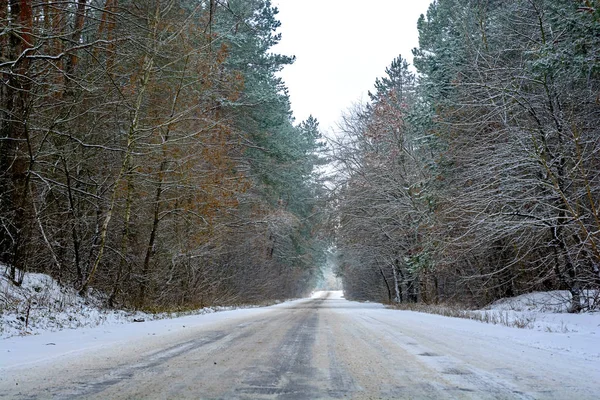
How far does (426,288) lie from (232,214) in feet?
27.9

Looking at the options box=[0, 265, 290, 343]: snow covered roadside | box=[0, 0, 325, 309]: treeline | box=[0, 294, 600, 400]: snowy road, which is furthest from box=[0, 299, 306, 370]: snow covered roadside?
box=[0, 0, 325, 309]: treeline

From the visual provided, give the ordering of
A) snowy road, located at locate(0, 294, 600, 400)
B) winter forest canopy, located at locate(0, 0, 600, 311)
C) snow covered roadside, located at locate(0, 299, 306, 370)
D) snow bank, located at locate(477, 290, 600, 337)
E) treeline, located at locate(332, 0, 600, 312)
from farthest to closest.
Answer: treeline, located at locate(332, 0, 600, 312), winter forest canopy, located at locate(0, 0, 600, 311), snow bank, located at locate(477, 290, 600, 337), snow covered roadside, located at locate(0, 299, 306, 370), snowy road, located at locate(0, 294, 600, 400)

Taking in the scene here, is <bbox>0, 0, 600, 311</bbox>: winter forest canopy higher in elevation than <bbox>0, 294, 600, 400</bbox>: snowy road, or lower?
higher

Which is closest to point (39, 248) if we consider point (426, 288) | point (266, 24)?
point (426, 288)

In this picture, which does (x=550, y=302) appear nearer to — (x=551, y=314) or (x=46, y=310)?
(x=551, y=314)

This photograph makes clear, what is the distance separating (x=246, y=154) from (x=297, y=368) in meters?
19.4

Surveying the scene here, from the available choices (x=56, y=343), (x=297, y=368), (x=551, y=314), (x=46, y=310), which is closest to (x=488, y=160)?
(x=551, y=314)

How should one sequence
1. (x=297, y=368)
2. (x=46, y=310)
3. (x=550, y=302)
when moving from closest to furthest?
(x=297, y=368)
(x=46, y=310)
(x=550, y=302)

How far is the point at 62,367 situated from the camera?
319cm

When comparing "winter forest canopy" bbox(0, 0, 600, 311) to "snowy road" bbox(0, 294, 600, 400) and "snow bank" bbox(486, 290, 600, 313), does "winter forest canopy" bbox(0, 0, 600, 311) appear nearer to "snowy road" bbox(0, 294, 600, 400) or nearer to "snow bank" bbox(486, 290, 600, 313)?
"snow bank" bbox(486, 290, 600, 313)

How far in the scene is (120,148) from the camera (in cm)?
946

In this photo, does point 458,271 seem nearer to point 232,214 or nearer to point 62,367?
point 232,214

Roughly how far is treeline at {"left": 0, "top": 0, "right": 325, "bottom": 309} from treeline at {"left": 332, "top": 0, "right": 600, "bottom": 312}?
505cm

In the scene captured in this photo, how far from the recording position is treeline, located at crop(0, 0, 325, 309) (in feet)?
23.2
